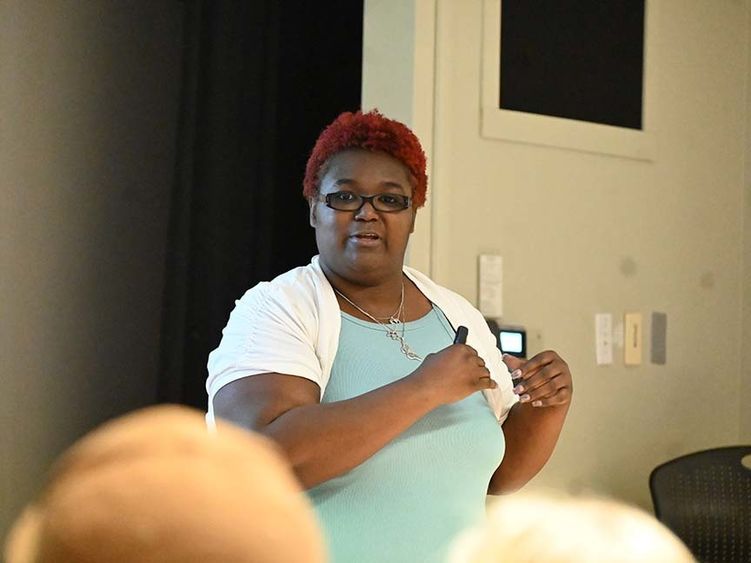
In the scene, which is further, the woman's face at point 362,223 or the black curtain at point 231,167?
the black curtain at point 231,167

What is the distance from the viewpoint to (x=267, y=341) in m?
1.19

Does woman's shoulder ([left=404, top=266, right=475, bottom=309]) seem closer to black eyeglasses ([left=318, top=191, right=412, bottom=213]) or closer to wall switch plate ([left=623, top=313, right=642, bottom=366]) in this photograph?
black eyeglasses ([left=318, top=191, right=412, bottom=213])

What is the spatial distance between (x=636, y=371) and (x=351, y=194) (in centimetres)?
162

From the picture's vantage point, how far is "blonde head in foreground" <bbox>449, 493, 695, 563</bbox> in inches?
9.8

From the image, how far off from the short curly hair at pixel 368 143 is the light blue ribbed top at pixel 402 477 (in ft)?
0.84

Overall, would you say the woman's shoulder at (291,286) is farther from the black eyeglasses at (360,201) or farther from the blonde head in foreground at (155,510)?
the blonde head in foreground at (155,510)

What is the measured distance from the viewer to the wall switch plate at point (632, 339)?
274 centimetres

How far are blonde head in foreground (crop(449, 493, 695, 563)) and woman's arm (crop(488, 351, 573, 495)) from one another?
1064 millimetres

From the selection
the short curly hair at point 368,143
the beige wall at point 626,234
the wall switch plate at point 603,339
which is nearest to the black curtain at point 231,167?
the beige wall at point 626,234

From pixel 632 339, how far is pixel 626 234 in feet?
1.01

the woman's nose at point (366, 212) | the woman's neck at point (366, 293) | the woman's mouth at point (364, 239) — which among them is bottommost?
the woman's neck at point (366, 293)

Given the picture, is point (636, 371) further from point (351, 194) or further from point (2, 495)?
point (2, 495)

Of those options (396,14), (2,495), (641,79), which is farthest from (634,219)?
(2,495)

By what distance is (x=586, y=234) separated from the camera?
2.71 metres
